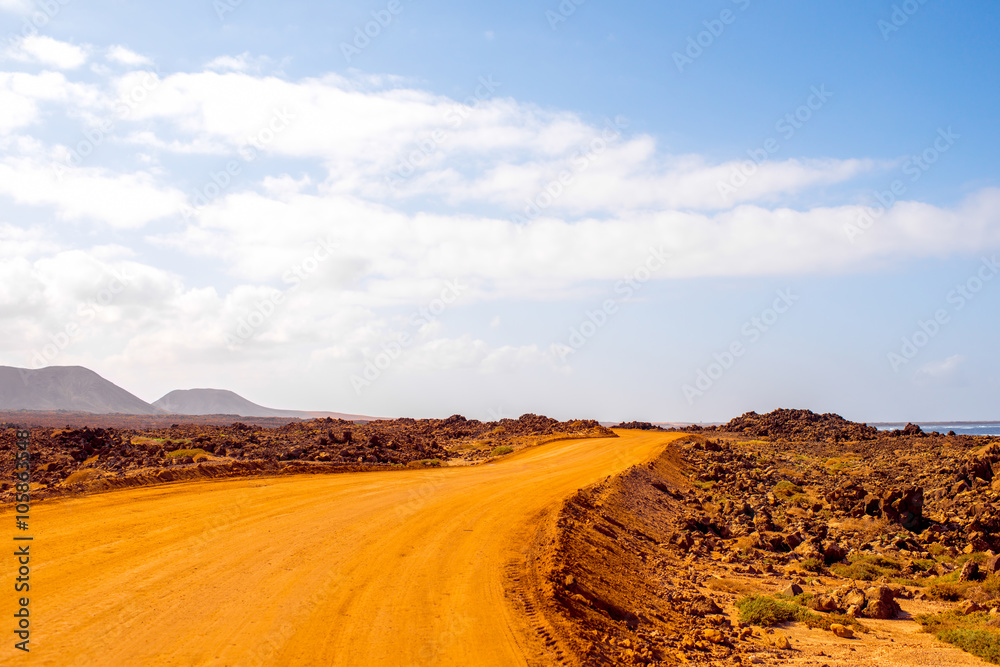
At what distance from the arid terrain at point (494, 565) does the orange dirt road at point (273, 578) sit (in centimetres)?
5

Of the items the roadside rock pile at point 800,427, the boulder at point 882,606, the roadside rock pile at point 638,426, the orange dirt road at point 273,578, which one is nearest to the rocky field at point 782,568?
the boulder at point 882,606

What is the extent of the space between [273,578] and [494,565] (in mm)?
4218

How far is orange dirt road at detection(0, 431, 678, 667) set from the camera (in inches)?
323

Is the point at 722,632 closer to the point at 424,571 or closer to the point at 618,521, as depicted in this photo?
the point at 424,571

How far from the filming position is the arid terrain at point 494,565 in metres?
8.85

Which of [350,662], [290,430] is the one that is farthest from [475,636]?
[290,430]

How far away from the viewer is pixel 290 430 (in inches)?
2093

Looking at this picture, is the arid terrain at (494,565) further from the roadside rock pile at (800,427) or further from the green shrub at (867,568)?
the roadside rock pile at (800,427)

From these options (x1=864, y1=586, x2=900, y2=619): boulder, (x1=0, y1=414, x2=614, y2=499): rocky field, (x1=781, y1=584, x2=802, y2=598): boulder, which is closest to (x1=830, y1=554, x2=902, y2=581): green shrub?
(x1=781, y1=584, x2=802, y2=598): boulder

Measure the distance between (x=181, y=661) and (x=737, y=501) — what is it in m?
23.7

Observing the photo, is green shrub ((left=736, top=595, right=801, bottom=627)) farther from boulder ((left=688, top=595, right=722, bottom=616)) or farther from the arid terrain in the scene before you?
boulder ((left=688, top=595, right=722, bottom=616))

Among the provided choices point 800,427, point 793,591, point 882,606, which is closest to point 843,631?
point 882,606

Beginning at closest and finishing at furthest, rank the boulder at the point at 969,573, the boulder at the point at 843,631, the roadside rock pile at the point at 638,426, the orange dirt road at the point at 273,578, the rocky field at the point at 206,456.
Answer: the orange dirt road at the point at 273,578, the boulder at the point at 843,631, the boulder at the point at 969,573, the rocky field at the point at 206,456, the roadside rock pile at the point at 638,426

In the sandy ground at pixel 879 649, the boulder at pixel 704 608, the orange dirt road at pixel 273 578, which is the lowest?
the sandy ground at pixel 879 649
